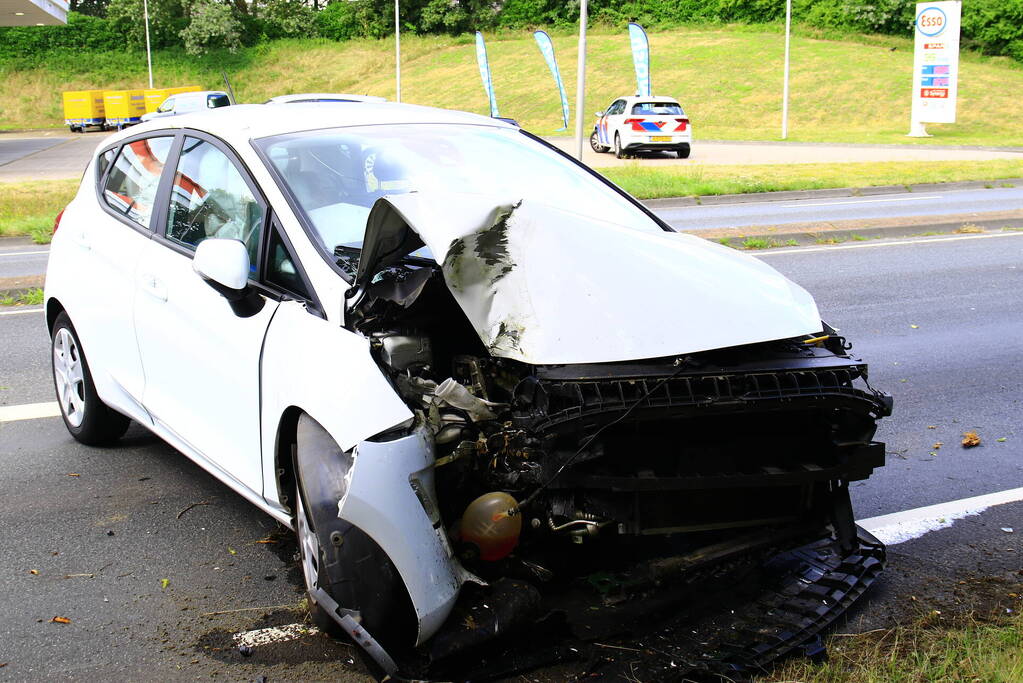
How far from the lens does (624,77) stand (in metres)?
54.8

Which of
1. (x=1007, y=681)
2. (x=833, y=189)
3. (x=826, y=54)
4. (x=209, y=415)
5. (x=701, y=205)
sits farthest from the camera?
(x=826, y=54)

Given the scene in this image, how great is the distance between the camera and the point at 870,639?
3230 mm

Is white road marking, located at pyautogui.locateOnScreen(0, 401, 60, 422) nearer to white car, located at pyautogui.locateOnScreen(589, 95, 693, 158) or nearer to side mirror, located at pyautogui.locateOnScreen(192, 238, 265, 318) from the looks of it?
side mirror, located at pyautogui.locateOnScreen(192, 238, 265, 318)

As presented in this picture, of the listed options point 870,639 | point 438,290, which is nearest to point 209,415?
point 438,290

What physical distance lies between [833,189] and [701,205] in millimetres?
3004

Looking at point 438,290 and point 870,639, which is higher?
point 438,290

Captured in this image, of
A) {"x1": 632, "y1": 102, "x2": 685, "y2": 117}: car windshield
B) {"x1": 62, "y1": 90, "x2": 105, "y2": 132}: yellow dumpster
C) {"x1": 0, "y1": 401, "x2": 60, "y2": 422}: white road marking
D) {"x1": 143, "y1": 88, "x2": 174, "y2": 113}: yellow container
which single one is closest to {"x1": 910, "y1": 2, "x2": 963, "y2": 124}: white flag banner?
{"x1": 632, "y1": 102, "x2": 685, "y2": 117}: car windshield

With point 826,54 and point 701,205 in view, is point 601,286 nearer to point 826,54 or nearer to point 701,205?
point 701,205

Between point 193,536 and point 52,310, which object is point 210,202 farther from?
point 52,310

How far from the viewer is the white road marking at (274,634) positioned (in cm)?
337

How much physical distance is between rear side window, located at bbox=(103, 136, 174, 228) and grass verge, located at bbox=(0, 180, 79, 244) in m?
10.3

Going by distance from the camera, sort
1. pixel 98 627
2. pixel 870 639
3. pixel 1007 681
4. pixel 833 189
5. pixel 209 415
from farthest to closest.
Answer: pixel 833 189
pixel 209 415
pixel 98 627
pixel 870 639
pixel 1007 681

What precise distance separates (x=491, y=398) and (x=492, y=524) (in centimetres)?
41

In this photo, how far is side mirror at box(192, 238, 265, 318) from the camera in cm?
362
